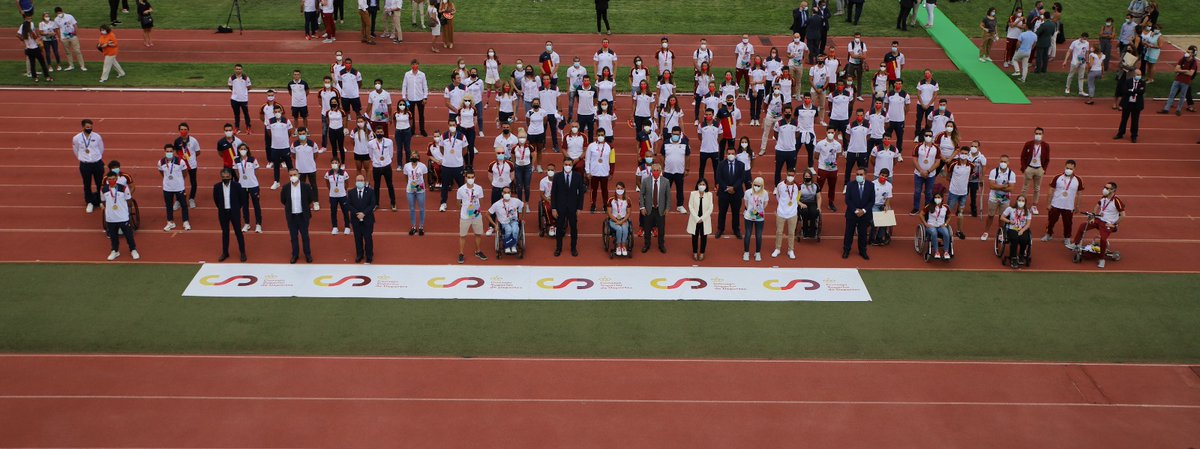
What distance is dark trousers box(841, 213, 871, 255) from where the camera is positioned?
1827 centimetres

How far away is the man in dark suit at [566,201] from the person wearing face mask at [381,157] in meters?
3.34

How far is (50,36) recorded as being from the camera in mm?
28031

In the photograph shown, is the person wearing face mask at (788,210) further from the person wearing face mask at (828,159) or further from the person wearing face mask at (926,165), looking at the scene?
the person wearing face mask at (926,165)

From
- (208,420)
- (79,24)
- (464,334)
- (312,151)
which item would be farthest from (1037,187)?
(79,24)

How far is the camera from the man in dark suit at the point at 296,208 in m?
17.5

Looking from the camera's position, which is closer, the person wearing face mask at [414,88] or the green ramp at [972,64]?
the person wearing face mask at [414,88]

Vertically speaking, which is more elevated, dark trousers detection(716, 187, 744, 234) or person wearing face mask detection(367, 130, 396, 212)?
person wearing face mask detection(367, 130, 396, 212)

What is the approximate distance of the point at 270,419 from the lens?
44.9ft

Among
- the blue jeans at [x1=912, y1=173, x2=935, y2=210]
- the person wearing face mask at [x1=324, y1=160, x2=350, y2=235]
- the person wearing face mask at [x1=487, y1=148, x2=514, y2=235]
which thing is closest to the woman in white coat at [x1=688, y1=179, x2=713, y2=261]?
the person wearing face mask at [x1=487, y1=148, x2=514, y2=235]

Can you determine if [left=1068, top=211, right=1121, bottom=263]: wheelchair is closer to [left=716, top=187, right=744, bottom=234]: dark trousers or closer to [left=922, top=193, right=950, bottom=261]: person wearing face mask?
[left=922, top=193, right=950, bottom=261]: person wearing face mask

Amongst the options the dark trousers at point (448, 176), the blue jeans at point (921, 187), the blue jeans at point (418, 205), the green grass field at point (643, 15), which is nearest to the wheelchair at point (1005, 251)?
the blue jeans at point (921, 187)

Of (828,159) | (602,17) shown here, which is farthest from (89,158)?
(602,17)

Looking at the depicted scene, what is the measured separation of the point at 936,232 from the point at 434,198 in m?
9.00

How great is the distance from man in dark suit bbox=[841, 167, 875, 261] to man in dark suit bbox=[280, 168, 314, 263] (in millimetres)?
8614
